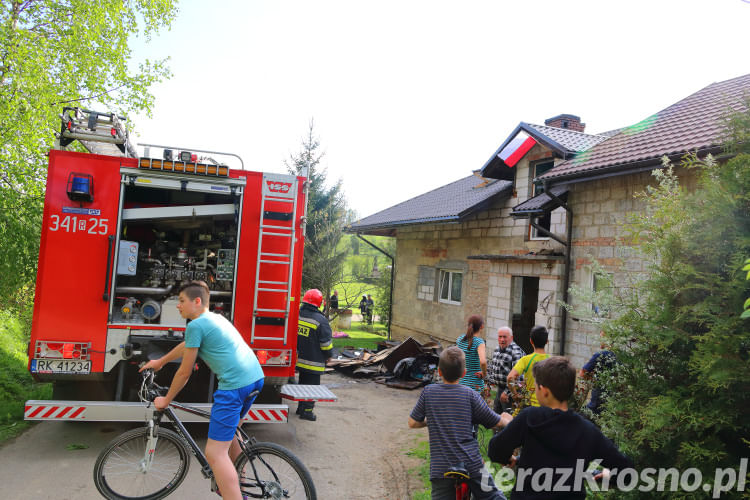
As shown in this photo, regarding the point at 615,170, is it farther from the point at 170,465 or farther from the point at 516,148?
the point at 170,465

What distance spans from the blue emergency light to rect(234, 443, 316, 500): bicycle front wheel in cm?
325

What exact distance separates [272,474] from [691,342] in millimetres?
3085

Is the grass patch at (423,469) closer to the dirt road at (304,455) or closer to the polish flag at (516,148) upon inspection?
the dirt road at (304,455)

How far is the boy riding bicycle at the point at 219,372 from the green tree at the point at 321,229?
1405 cm

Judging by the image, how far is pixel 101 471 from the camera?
405 cm

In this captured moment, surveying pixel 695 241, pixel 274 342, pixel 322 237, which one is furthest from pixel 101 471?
pixel 322 237

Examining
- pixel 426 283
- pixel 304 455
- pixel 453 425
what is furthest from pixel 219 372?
pixel 426 283

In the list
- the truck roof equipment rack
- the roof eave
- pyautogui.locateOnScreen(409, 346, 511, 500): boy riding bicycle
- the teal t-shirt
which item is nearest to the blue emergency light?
the truck roof equipment rack

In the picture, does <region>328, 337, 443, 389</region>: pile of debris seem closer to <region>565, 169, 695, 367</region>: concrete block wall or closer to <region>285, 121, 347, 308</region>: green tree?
<region>565, 169, 695, 367</region>: concrete block wall

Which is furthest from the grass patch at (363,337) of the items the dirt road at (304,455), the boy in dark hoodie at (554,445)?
the boy in dark hoodie at (554,445)

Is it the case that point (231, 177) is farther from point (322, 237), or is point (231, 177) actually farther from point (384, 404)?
point (322, 237)

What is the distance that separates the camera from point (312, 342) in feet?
23.2

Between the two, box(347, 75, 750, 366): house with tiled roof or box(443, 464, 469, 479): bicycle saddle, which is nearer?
box(443, 464, 469, 479): bicycle saddle

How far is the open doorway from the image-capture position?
12258 millimetres
